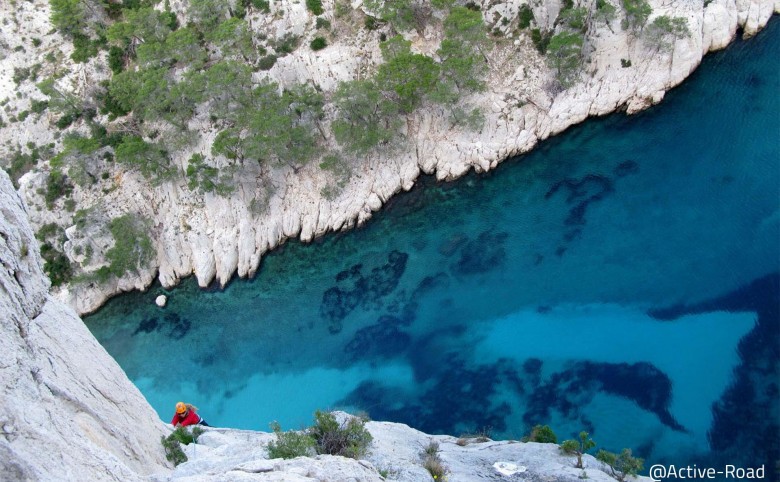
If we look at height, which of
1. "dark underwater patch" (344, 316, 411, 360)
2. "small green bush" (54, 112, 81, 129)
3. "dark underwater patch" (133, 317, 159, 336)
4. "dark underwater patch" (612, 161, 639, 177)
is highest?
"small green bush" (54, 112, 81, 129)

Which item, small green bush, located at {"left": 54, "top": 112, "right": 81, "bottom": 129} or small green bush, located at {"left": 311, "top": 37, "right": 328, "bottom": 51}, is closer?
small green bush, located at {"left": 311, "top": 37, "right": 328, "bottom": 51}

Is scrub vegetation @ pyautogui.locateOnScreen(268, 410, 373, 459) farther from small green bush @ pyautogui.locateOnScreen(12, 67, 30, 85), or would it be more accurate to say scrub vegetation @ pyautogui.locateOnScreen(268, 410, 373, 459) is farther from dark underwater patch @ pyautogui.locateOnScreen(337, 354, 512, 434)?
small green bush @ pyautogui.locateOnScreen(12, 67, 30, 85)

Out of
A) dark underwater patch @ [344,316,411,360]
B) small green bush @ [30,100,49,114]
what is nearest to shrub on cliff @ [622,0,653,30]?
dark underwater patch @ [344,316,411,360]

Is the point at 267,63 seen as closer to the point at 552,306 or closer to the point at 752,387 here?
the point at 552,306

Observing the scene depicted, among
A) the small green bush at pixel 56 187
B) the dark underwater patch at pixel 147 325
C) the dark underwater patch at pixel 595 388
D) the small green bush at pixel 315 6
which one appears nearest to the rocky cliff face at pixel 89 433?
the dark underwater patch at pixel 595 388

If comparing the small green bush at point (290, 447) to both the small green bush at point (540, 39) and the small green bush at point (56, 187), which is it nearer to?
the small green bush at point (56, 187)

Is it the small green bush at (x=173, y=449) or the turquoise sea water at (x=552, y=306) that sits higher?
the turquoise sea water at (x=552, y=306)

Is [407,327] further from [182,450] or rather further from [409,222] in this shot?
[182,450]
